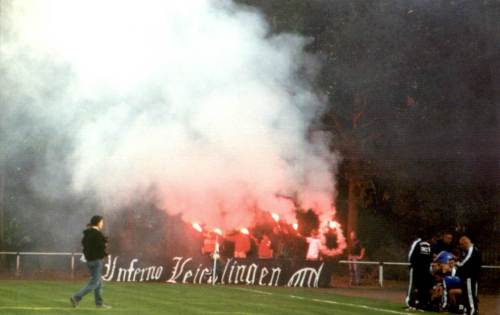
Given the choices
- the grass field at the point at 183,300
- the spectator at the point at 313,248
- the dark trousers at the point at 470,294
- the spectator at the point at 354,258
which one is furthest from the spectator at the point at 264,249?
the dark trousers at the point at 470,294

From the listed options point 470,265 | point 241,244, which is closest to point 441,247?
point 470,265

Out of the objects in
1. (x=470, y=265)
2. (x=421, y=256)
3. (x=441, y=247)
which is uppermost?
(x=441, y=247)

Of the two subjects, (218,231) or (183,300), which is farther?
(218,231)

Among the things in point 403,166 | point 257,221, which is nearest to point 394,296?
point 257,221

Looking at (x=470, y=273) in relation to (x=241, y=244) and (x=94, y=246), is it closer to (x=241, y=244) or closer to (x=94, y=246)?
(x=94, y=246)

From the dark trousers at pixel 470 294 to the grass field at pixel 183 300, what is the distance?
4.57 feet

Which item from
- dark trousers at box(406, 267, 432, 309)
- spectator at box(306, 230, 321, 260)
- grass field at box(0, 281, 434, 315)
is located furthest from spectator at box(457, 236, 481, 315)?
spectator at box(306, 230, 321, 260)

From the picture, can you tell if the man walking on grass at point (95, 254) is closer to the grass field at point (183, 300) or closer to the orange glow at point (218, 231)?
the grass field at point (183, 300)

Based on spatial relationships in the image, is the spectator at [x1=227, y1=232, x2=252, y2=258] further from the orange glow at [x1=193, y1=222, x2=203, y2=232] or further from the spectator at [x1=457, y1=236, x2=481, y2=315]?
the spectator at [x1=457, y1=236, x2=481, y2=315]

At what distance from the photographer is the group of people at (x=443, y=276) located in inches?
892

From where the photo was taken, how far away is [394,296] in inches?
1179

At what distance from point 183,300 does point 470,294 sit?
6.33 m

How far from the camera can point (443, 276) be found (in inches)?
940

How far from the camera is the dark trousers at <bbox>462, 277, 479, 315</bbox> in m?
22.5
